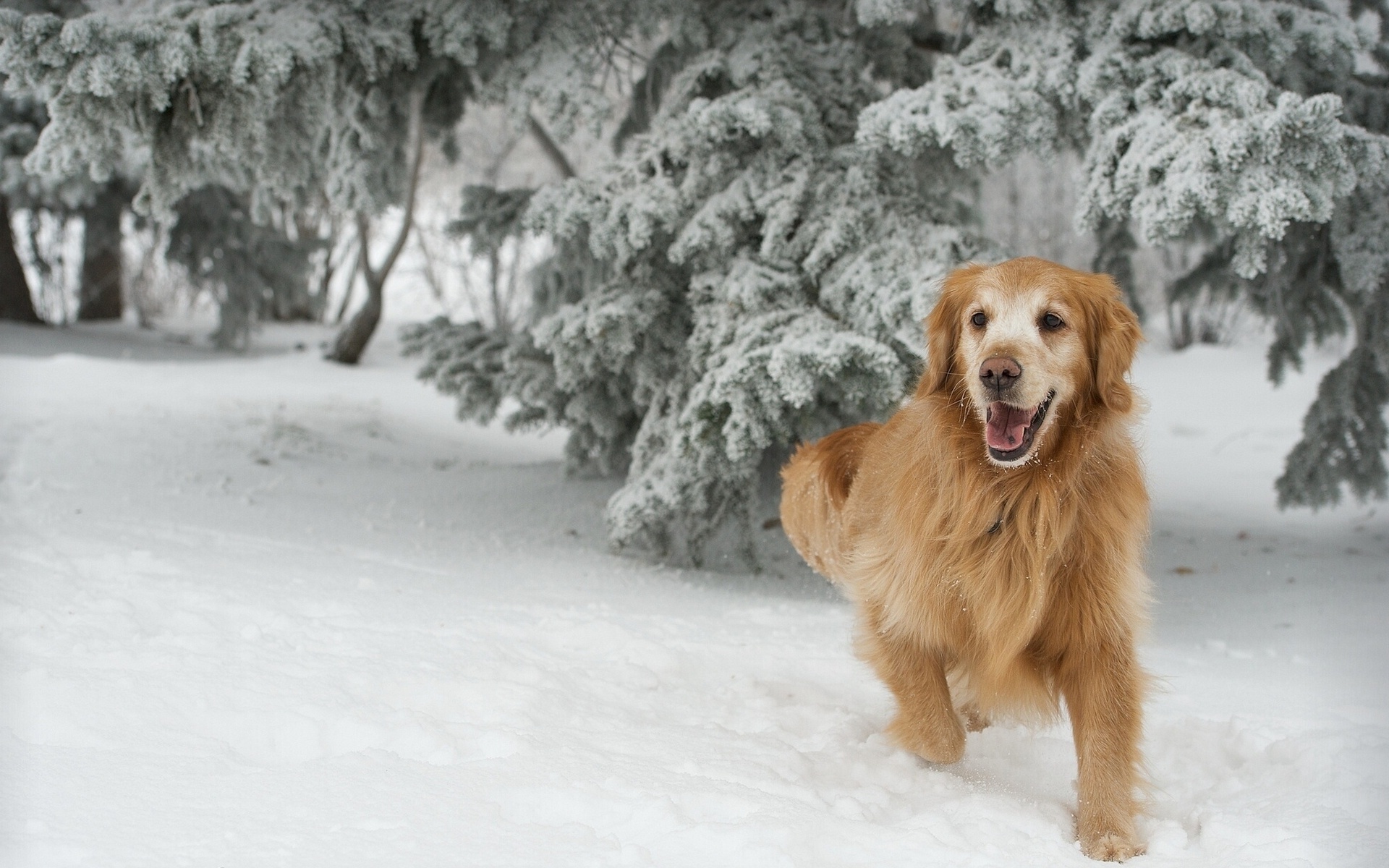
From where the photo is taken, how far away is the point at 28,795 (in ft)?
7.13

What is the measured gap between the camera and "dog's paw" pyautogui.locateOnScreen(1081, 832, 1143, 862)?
2.52 m

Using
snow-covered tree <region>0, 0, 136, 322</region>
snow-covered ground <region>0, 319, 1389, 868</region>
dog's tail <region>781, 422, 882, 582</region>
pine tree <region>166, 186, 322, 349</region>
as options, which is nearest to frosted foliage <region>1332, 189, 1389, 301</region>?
snow-covered ground <region>0, 319, 1389, 868</region>

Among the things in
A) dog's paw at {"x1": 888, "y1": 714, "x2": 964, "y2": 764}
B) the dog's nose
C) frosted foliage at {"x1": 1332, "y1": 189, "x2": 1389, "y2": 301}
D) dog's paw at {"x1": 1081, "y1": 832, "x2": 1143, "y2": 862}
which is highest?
frosted foliage at {"x1": 1332, "y1": 189, "x2": 1389, "y2": 301}

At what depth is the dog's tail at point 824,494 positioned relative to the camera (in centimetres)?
378

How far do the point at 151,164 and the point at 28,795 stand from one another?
3.91 meters

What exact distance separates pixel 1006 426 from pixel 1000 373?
0.18 m

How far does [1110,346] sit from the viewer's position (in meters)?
2.74

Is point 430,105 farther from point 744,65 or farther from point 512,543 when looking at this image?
point 512,543

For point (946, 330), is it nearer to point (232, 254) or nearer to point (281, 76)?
point (281, 76)

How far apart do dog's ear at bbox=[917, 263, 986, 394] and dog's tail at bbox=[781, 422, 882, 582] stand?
81cm

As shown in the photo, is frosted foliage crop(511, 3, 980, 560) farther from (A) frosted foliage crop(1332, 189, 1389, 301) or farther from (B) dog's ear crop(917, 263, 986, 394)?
(A) frosted foliage crop(1332, 189, 1389, 301)

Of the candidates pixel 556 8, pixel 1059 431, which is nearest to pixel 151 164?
pixel 556 8

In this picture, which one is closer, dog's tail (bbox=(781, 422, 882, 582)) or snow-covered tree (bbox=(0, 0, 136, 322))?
dog's tail (bbox=(781, 422, 882, 582))

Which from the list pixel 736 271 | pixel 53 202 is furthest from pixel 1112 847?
pixel 53 202
